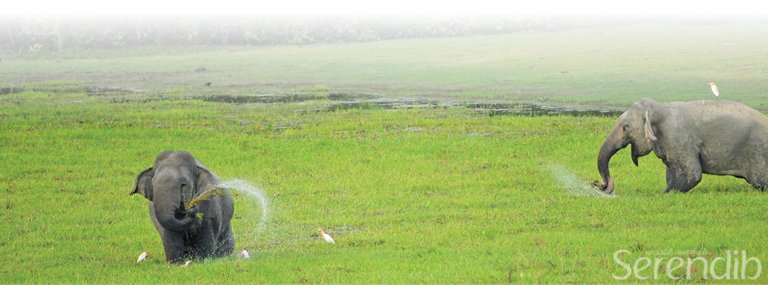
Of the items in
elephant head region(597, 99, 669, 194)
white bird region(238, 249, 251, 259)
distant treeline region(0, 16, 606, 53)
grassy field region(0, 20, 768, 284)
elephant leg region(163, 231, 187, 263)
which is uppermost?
elephant head region(597, 99, 669, 194)

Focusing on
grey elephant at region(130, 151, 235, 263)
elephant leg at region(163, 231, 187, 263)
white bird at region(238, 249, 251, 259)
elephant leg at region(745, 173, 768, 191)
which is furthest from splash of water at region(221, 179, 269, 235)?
elephant leg at region(745, 173, 768, 191)

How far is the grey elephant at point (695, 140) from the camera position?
60.6ft

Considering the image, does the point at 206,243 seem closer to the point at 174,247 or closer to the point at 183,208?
the point at 174,247

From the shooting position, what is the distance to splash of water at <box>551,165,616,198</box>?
1906 cm

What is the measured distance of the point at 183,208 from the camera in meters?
12.9

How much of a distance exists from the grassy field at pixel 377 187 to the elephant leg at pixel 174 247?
220 millimetres

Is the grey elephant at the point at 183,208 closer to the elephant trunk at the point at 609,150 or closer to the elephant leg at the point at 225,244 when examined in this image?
the elephant leg at the point at 225,244

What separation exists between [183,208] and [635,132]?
8.84 meters

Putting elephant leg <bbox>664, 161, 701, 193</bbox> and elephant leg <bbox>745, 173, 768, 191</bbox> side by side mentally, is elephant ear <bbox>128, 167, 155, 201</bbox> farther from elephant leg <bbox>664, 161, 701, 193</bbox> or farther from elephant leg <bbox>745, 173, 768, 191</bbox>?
elephant leg <bbox>745, 173, 768, 191</bbox>

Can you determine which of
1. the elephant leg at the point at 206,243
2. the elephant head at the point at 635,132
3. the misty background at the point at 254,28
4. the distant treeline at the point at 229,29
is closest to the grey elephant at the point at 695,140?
the elephant head at the point at 635,132

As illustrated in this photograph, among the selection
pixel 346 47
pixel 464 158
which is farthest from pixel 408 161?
pixel 346 47

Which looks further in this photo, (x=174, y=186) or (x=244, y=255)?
(x=244, y=255)

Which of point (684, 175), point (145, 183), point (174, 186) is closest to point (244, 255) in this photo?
point (145, 183)

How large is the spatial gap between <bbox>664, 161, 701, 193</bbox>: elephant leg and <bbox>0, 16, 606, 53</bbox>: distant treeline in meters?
73.0
